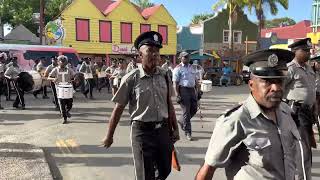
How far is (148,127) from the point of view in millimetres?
4859

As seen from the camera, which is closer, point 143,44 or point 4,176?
point 143,44

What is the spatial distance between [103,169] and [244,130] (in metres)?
4.67

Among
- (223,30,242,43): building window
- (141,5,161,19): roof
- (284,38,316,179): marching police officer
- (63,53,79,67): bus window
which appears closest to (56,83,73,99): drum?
(284,38,316,179): marching police officer

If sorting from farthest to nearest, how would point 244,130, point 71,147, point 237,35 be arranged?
point 237,35
point 71,147
point 244,130

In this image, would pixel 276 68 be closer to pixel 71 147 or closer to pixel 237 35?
pixel 71 147

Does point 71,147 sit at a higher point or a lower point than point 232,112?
lower

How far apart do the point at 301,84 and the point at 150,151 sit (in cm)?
244

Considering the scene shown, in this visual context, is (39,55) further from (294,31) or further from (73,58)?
(294,31)

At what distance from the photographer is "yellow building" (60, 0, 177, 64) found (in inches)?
1341

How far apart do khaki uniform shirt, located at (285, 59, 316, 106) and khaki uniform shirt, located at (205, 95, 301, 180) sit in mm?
3397

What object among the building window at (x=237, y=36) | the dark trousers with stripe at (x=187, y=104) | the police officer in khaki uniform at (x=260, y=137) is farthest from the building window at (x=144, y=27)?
the police officer in khaki uniform at (x=260, y=137)

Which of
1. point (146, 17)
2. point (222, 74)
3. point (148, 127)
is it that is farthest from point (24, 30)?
point (148, 127)

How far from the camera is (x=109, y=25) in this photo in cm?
3594

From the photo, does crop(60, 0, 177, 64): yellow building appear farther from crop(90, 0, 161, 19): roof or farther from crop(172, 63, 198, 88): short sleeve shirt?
crop(172, 63, 198, 88): short sleeve shirt
